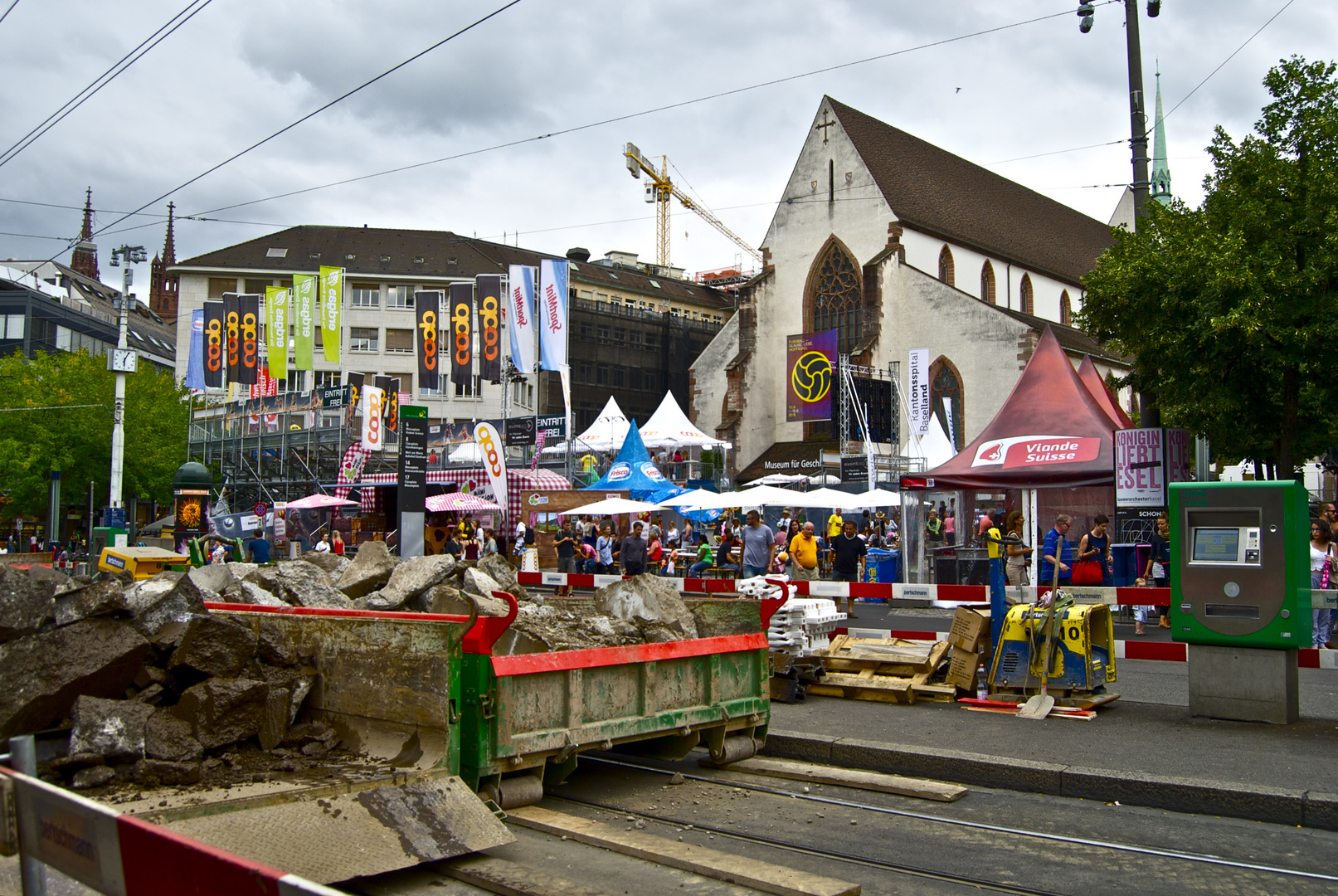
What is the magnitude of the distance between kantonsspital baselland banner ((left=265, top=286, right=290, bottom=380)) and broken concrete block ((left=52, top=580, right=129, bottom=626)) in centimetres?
3556

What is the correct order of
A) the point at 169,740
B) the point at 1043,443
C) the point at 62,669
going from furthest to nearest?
the point at 1043,443 → the point at 62,669 → the point at 169,740

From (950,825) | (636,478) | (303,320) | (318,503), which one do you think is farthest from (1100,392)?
(303,320)

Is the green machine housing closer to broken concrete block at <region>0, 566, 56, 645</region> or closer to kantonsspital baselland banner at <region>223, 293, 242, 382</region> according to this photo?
broken concrete block at <region>0, 566, 56, 645</region>

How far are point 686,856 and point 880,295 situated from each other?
4343cm

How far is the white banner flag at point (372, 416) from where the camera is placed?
1214 inches

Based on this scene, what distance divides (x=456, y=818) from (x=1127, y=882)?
2925 millimetres

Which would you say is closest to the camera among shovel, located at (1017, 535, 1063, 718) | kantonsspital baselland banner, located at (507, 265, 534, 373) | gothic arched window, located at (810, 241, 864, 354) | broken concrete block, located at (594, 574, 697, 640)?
broken concrete block, located at (594, 574, 697, 640)

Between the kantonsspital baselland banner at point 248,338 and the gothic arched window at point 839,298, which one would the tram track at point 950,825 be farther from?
the gothic arched window at point 839,298

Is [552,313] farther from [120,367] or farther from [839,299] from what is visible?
[839,299]

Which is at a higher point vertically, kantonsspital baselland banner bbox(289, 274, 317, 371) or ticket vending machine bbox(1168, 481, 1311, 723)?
kantonsspital baselland banner bbox(289, 274, 317, 371)

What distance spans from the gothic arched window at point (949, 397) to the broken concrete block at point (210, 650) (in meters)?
41.9

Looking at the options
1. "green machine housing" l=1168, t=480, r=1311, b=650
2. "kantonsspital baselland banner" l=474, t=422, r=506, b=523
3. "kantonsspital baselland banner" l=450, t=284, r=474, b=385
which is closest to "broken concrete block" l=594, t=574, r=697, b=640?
"green machine housing" l=1168, t=480, r=1311, b=650

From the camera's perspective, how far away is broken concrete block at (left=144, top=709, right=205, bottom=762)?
477 cm

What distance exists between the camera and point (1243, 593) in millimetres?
8305
